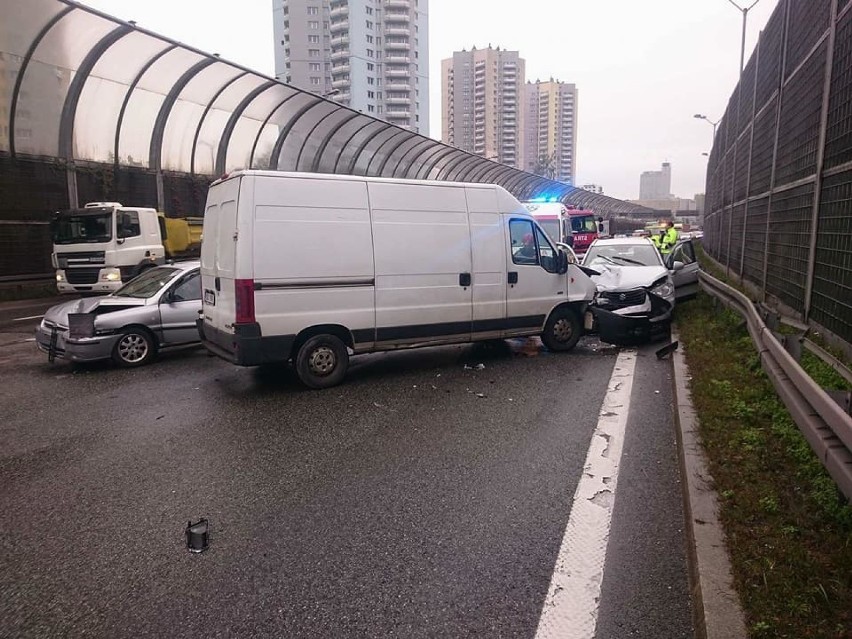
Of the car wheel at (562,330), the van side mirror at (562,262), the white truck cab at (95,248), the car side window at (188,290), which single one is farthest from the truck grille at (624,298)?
the white truck cab at (95,248)

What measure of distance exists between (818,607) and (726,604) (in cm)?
36

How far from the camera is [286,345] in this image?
651cm

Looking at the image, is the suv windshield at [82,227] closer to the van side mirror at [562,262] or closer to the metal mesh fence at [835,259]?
the van side mirror at [562,262]

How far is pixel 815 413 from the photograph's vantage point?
3.69 m

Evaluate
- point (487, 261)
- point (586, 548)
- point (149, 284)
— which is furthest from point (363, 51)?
point (586, 548)

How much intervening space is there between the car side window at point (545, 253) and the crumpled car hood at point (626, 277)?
1.70m

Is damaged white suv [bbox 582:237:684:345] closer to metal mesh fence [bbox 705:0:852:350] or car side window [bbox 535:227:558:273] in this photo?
car side window [bbox 535:227:558:273]

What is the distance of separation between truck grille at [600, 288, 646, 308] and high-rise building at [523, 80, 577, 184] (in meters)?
140

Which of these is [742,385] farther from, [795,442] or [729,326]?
[729,326]

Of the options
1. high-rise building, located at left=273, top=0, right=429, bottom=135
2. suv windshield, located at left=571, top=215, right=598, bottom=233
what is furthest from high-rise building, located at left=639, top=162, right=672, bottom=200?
suv windshield, located at left=571, top=215, right=598, bottom=233

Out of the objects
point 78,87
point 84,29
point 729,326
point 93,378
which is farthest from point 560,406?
point 78,87

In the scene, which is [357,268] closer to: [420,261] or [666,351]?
[420,261]

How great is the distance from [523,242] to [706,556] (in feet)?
18.9

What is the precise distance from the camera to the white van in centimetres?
627
